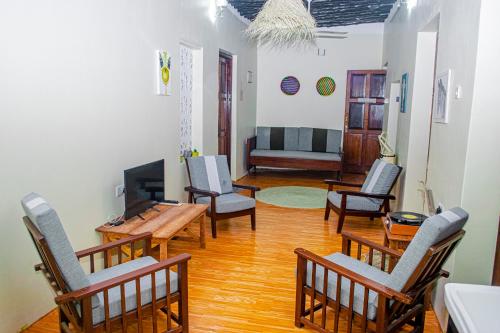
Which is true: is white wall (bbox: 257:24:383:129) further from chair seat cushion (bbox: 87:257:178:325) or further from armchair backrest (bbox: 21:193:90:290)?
armchair backrest (bbox: 21:193:90:290)

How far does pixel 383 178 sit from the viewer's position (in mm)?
4625

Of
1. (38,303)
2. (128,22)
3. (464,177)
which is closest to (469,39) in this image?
(464,177)

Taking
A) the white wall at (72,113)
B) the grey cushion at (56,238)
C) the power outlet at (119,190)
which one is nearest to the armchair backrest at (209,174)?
the white wall at (72,113)

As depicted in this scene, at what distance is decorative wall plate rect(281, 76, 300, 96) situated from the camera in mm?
8445

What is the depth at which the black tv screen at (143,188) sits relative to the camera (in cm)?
327

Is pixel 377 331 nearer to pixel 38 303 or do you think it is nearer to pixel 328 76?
pixel 38 303

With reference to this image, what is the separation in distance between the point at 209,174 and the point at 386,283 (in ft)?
9.13

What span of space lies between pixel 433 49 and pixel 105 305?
403 cm

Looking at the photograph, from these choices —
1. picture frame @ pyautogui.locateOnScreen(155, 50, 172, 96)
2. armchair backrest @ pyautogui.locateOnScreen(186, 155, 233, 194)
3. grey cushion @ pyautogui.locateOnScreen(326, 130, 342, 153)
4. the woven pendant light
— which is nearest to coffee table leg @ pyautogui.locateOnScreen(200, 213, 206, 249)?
armchair backrest @ pyautogui.locateOnScreen(186, 155, 233, 194)

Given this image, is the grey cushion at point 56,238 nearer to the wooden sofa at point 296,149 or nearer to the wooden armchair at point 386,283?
the wooden armchair at point 386,283

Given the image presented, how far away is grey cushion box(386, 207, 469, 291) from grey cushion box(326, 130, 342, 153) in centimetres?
594

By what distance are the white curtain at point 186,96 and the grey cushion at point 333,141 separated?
351 cm

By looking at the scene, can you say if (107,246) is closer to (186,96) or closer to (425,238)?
(425,238)

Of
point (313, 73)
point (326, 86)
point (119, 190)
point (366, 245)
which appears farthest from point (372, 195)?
point (313, 73)
